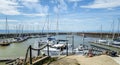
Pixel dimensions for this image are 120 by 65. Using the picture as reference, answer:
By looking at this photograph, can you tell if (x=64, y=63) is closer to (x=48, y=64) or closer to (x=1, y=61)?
(x=48, y=64)

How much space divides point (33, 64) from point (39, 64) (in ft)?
3.47

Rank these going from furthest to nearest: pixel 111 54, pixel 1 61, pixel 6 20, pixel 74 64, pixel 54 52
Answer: pixel 6 20 < pixel 54 52 < pixel 1 61 < pixel 111 54 < pixel 74 64

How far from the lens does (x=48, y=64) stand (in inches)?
523

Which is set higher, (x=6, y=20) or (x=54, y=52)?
(x=6, y=20)

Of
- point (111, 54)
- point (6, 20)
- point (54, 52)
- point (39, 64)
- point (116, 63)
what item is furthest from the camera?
point (6, 20)

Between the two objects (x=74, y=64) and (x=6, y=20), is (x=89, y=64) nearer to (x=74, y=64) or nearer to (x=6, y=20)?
(x=74, y=64)

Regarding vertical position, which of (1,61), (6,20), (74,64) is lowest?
(1,61)

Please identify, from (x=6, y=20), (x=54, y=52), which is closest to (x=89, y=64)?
(x=54, y=52)

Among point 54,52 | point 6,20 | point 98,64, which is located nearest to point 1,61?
point 54,52

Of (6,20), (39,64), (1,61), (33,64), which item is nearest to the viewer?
(33,64)

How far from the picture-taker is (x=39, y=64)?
12844 millimetres

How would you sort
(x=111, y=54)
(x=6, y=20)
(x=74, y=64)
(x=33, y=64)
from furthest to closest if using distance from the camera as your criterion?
(x=6, y=20) < (x=111, y=54) < (x=74, y=64) < (x=33, y=64)

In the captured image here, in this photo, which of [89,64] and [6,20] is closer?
[89,64]

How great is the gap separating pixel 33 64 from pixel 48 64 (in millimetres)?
1699
